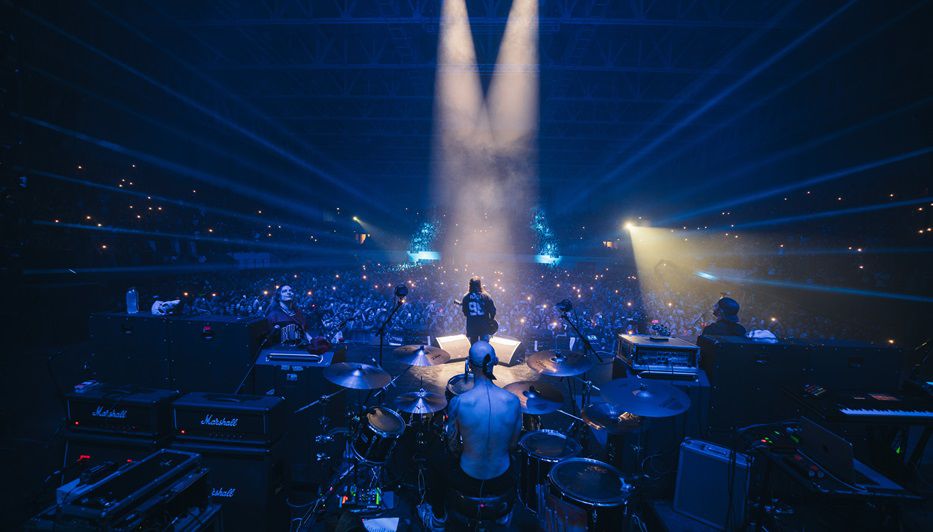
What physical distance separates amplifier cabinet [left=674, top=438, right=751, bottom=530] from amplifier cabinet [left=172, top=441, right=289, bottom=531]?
4157 mm

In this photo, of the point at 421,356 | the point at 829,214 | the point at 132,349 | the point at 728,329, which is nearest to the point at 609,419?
the point at 421,356

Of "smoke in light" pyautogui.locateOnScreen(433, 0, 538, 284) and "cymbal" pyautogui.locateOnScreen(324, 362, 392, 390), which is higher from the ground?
"smoke in light" pyautogui.locateOnScreen(433, 0, 538, 284)

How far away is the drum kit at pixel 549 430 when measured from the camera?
8.69 ft

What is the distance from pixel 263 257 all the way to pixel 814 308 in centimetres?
2458

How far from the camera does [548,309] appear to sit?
1074 cm

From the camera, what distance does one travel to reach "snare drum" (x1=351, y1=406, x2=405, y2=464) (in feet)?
11.2

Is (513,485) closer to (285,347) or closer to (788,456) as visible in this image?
(788,456)

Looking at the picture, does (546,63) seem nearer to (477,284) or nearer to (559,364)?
(477,284)

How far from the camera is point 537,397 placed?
373 centimetres

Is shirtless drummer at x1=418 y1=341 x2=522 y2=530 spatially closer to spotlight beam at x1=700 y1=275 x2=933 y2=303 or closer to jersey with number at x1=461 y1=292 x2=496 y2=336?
jersey with number at x1=461 y1=292 x2=496 y2=336

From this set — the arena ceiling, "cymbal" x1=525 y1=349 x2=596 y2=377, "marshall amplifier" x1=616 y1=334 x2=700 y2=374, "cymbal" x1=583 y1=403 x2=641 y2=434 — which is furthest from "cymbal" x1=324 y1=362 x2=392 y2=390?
the arena ceiling

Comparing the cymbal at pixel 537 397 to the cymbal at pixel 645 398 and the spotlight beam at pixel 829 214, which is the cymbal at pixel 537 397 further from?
the spotlight beam at pixel 829 214

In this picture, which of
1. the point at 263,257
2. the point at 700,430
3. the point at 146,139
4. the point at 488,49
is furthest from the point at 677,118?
the point at 263,257

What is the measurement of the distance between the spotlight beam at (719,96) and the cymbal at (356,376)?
30.6ft
